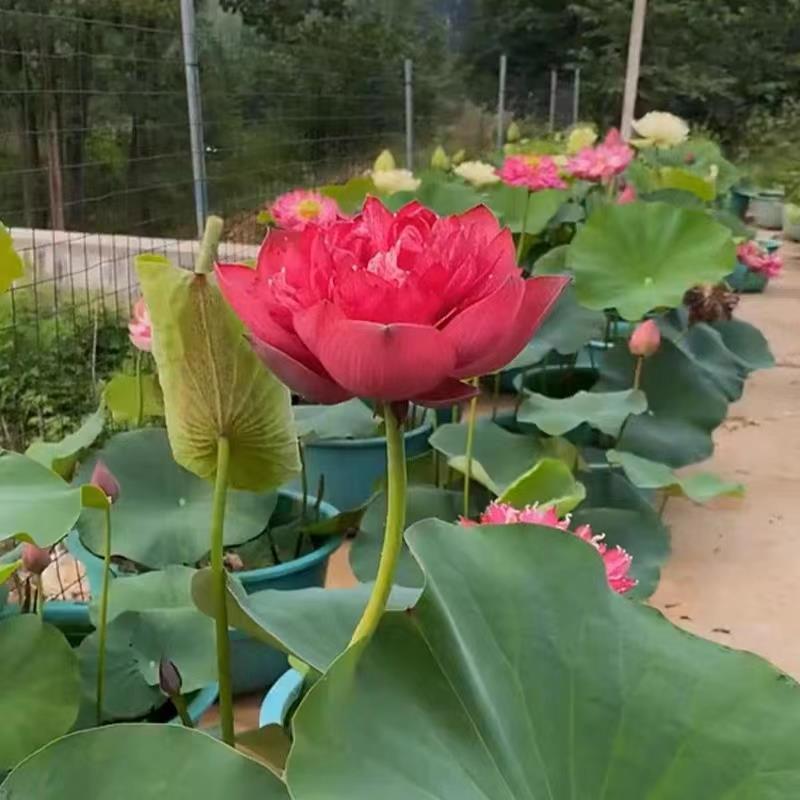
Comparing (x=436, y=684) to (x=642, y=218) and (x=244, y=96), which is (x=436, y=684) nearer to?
(x=642, y=218)

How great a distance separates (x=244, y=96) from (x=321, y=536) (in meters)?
2.82

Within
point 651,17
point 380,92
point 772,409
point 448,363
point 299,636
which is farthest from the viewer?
point 651,17

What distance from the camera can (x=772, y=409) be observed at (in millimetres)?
2764

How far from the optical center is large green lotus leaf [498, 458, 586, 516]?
881 mm

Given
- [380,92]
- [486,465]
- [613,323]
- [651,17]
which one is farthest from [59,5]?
[651,17]

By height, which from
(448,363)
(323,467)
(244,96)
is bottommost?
(323,467)

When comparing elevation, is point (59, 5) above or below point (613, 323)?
above

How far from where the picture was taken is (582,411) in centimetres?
164

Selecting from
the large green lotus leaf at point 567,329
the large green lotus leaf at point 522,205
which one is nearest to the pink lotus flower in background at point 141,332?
the large green lotus leaf at point 567,329

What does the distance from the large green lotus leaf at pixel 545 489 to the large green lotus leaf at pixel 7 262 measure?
1.27ft

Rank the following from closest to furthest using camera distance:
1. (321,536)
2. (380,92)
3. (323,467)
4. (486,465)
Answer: (321,536)
(486,465)
(323,467)
(380,92)

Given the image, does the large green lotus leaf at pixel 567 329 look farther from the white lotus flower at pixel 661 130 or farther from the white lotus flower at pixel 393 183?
the white lotus flower at pixel 661 130

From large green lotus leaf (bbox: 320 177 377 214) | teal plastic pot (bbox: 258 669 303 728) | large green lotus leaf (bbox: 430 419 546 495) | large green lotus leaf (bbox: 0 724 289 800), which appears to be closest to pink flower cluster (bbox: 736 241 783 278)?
large green lotus leaf (bbox: 320 177 377 214)

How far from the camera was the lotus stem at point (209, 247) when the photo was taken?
55 centimetres
